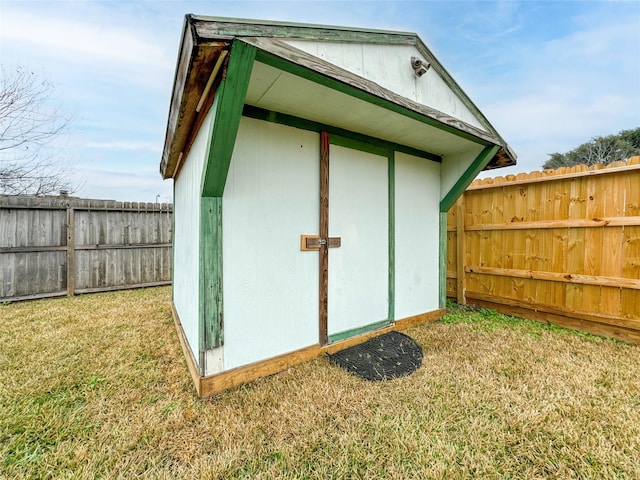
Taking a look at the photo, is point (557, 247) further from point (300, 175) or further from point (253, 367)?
point (253, 367)

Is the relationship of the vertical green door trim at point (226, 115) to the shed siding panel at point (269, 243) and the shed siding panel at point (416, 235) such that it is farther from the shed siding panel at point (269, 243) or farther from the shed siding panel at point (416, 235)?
the shed siding panel at point (416, 235)

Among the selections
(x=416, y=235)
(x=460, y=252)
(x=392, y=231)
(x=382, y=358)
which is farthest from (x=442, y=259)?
(x=382, y=358)

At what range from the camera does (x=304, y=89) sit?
1907 mm

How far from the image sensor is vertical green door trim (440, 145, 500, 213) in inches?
123

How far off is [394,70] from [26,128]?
7129mm

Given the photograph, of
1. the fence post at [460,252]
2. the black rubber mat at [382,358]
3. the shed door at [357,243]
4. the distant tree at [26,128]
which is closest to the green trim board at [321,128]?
the shed door at [357,243]

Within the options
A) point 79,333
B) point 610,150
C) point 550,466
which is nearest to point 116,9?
point 79,333

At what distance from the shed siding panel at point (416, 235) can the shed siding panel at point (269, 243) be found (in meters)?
1.23

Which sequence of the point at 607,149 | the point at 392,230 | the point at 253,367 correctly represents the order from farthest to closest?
the point at 607,149 < the point at 392,230 < the point at 253,367

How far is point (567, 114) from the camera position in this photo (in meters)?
9.51

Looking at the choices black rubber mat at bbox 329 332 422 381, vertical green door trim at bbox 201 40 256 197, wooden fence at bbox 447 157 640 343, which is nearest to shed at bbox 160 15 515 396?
vertical green door trim at bbox 201 40 256 197

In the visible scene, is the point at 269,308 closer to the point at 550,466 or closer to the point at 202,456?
the point at 202,456

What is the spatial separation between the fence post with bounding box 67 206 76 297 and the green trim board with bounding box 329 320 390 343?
5.03 m

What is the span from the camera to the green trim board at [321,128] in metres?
2.10
